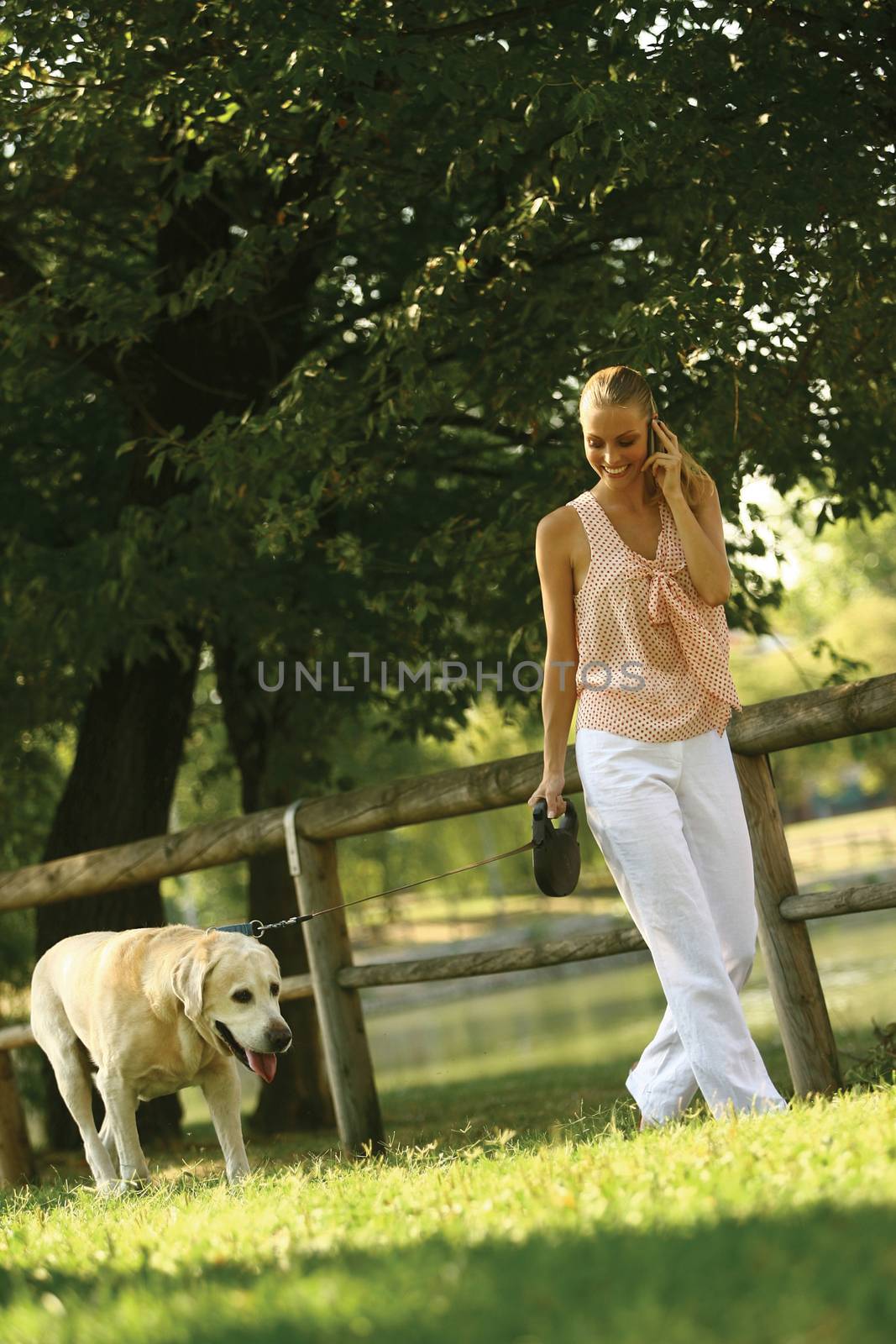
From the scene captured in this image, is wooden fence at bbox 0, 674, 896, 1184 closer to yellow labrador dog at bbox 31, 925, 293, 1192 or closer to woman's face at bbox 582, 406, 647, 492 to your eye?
yellow labrador dog at bbox 31, 925, 293, 1192

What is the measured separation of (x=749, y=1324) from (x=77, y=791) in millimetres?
8813

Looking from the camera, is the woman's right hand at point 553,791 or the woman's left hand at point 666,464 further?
the woman's right hand at point 553,791

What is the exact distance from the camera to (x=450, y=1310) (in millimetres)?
2385

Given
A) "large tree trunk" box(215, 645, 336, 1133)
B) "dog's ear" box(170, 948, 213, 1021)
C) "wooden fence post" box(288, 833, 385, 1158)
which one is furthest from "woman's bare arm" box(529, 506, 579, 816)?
"large tree trunk" box(215, 645, 336, 1133)

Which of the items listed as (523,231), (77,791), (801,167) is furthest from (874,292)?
(77,791)

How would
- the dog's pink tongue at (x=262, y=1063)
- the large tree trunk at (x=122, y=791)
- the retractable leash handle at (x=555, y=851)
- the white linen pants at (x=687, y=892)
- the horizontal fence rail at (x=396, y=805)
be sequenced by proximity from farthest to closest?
1. the large tree trunk at (x=122, y=791)
2. the dog's pink tongue at (x=262, y=1063)
3. the horizontal fence rail at (x=396, y=805)
4. the retractable leash handle at (x=555, y=851)
5. the white linen pants at (x=687, y=892)

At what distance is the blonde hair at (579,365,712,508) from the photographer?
4516 millimetres

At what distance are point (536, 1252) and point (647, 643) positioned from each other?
2.24 metres

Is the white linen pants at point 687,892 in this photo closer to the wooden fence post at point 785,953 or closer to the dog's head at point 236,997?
the wooden fence post at point 785,953

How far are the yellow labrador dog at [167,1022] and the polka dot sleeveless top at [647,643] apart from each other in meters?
1.59

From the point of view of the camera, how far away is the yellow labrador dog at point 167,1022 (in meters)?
5.23

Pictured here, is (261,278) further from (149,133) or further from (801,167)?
(801,167)

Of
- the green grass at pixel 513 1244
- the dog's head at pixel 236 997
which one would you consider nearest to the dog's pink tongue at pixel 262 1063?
the dog's head at pixel 236 997

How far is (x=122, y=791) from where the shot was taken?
34.0 ft
